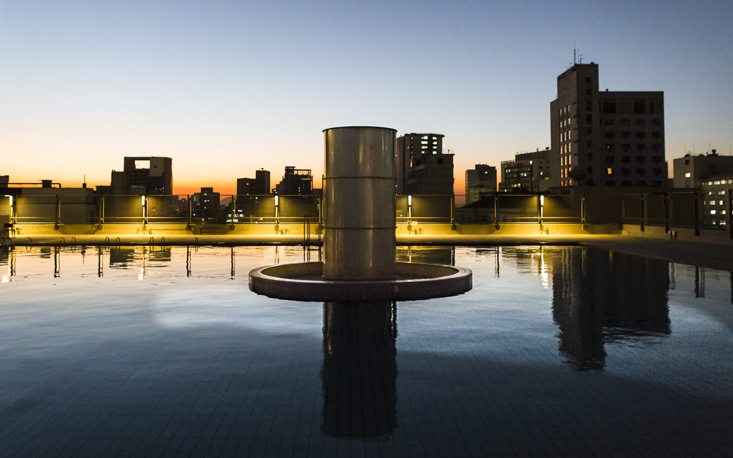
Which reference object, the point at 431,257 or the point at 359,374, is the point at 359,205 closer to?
the point at 359,374

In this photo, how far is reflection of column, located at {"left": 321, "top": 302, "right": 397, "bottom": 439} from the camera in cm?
438

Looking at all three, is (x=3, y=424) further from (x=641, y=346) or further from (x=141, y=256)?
(x=141, y=256)

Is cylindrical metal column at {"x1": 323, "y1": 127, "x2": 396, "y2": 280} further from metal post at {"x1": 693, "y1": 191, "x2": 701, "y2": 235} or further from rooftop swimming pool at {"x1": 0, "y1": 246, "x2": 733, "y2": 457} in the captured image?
metal post at {"x1": 693, "y1": 191, "x2": 701, "y2": 235}

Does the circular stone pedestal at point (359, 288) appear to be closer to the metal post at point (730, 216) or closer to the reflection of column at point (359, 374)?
the reflection of column at point (359, 374)

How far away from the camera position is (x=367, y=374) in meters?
5.65

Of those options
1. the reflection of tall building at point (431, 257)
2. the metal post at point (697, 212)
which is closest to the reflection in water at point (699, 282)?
the reflection of tall building at point (431, 257)

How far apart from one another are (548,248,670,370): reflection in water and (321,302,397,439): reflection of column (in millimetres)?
1988

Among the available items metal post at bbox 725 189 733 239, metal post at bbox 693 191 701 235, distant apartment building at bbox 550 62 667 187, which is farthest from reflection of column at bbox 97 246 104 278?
distant apartment building at bbox 550 62 667 187

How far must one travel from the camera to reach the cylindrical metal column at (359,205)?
11.6 m

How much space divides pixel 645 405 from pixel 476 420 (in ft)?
4.61

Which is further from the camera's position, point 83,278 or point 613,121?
point 613,121

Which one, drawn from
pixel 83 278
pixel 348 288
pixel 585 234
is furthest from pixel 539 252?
pixel 83 278

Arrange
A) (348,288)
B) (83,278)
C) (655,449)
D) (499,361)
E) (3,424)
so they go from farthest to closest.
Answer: (83,278) → (348,288) → (499,361) → (3,424) → (655,449)

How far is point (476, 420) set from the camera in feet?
14.5
